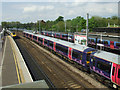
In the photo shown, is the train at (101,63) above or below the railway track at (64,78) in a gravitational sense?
above

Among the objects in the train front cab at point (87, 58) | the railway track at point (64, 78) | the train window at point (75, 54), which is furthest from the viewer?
the train window at point (75, 54)

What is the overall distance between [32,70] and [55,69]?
326 cm

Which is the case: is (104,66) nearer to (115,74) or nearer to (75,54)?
(115,74)

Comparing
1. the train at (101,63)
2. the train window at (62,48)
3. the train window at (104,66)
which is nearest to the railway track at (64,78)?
the train at (101,63)

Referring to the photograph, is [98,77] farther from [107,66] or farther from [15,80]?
[15,80]

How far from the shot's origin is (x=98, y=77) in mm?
13055

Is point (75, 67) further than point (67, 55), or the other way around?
point (67, 55)

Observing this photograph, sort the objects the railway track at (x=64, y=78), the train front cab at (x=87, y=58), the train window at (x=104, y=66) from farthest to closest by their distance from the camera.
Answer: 1. the train front cab at (x=87, y=58)
2. the railway track at (x=64, y=78)
3. the train window at (x=104, y=66)

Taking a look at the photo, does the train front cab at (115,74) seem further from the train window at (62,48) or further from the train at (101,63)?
the train window at (62,48)

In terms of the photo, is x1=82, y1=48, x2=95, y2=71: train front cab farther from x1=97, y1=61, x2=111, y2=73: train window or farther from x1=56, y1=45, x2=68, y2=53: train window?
x1=56, y1=45, x2=68, y2=53: train window

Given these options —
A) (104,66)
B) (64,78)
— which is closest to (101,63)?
(104,66)

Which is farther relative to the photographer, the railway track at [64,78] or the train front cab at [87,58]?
the train front cab at [87,58]

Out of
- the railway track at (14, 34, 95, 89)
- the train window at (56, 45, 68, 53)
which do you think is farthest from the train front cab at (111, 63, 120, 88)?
the train window at (56, 45, 68, 53)

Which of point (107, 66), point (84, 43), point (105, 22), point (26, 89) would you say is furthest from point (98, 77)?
point (105, 22)
